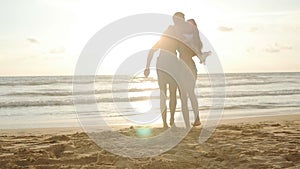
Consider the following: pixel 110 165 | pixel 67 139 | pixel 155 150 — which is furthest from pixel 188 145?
pixel 67 139

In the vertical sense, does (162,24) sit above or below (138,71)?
above

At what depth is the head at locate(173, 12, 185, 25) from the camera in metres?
7.05

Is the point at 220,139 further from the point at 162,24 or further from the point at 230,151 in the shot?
the point at 162,24

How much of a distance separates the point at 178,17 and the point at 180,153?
2.51 meters

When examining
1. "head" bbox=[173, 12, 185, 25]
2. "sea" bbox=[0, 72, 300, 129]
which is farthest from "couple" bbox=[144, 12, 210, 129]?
"sea" bbox=[0, 72, 300, 129]

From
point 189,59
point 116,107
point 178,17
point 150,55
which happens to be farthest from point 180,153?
point 116,107

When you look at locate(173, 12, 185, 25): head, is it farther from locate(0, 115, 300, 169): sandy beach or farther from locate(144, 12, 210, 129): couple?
locate(0, 115, 300, 169): sandy beach

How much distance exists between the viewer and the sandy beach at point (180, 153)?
4.93m

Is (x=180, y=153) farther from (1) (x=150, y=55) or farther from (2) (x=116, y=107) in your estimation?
(2) (x=116, y=107)

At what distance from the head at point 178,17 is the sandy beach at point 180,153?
1.88 m

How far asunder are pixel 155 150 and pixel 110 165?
3.18 ft

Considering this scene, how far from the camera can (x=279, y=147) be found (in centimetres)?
585

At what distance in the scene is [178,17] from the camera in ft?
23.2

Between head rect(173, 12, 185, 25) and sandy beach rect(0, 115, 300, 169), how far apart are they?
188cm
